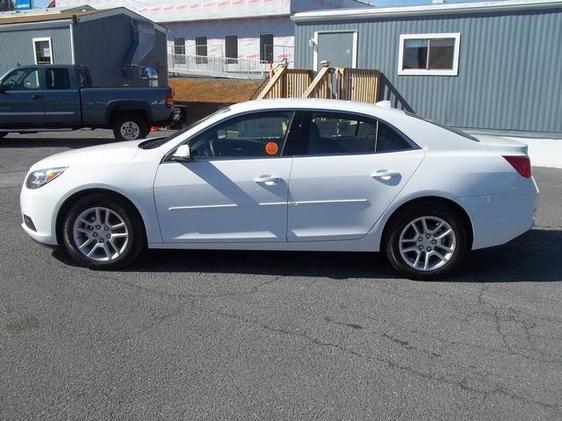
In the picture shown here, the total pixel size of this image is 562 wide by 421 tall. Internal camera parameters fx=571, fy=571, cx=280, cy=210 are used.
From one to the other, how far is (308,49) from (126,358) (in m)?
13.9

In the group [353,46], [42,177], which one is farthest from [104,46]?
[42,177]

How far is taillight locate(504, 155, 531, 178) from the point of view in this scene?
5004 millimetres

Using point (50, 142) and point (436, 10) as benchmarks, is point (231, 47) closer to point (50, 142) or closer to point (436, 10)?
point (50, 142)

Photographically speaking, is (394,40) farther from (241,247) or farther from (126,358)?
(126,358)

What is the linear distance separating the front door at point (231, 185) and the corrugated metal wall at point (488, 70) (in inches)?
399

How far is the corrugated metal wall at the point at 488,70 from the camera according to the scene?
13.0m

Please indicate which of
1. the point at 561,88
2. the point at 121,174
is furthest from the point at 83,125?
the point at 561,88

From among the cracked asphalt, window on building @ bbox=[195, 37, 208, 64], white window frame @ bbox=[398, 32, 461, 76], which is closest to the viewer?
the cracked asphalt

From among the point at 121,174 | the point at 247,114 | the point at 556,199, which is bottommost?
the point at 556,199

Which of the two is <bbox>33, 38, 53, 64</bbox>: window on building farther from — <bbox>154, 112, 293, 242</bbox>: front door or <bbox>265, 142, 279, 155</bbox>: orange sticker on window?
<bbox>265, 142, 279, 155</bbox>: orange sticker on window

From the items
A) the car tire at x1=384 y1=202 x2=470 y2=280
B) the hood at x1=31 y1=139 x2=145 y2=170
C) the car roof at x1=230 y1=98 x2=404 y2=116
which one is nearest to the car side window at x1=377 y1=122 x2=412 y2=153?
the car roof at x1=230 y1=98 x2=404 y2=116

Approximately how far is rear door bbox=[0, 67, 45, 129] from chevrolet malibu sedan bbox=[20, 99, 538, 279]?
1032 centimetres

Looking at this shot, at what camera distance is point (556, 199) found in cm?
877

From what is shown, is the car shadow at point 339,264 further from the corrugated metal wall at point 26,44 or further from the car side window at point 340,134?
the corrugated metal wall at point 26,44
